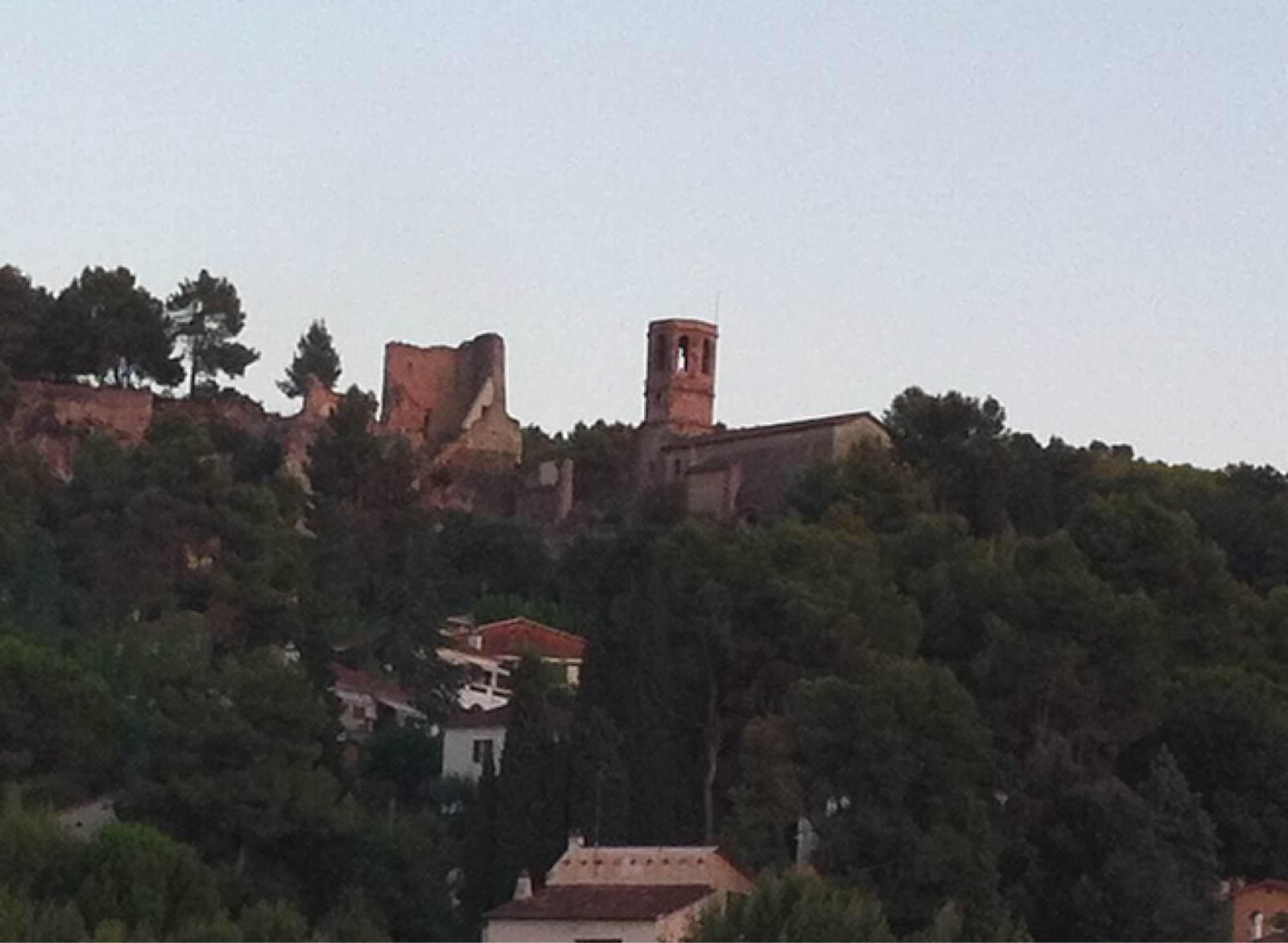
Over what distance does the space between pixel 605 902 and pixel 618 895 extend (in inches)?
10.2

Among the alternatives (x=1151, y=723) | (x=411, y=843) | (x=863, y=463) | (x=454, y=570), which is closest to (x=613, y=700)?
(x=411, y=843)

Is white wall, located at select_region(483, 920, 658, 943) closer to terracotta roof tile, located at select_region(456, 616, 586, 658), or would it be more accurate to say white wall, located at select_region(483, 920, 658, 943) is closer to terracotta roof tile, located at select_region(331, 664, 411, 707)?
terracotta roof tile, located at select_region(331, 664, 411, 707)

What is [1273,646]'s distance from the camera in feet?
138

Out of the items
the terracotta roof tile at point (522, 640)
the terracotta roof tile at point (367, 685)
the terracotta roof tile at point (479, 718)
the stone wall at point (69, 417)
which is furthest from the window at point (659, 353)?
the terracotta roof tile at point (479, 718)

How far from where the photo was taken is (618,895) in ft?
107

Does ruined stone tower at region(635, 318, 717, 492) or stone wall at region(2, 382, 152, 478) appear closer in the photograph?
stone wall at region(2, 382, 152, 478)

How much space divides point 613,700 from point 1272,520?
48.5ft

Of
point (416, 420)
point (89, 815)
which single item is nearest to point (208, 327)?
point (416, 420)

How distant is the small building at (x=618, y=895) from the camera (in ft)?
105

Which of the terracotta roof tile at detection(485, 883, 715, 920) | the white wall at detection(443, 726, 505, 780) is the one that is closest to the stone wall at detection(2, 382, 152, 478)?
the white wall at detection(443, 726, 505, 780)

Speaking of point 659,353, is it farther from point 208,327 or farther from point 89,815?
point 89,815

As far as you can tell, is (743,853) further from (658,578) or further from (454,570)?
(454,570)

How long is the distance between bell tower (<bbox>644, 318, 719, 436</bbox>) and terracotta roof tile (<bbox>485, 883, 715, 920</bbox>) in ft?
90.5

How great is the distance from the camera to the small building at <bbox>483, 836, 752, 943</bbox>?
32000 millimetres
